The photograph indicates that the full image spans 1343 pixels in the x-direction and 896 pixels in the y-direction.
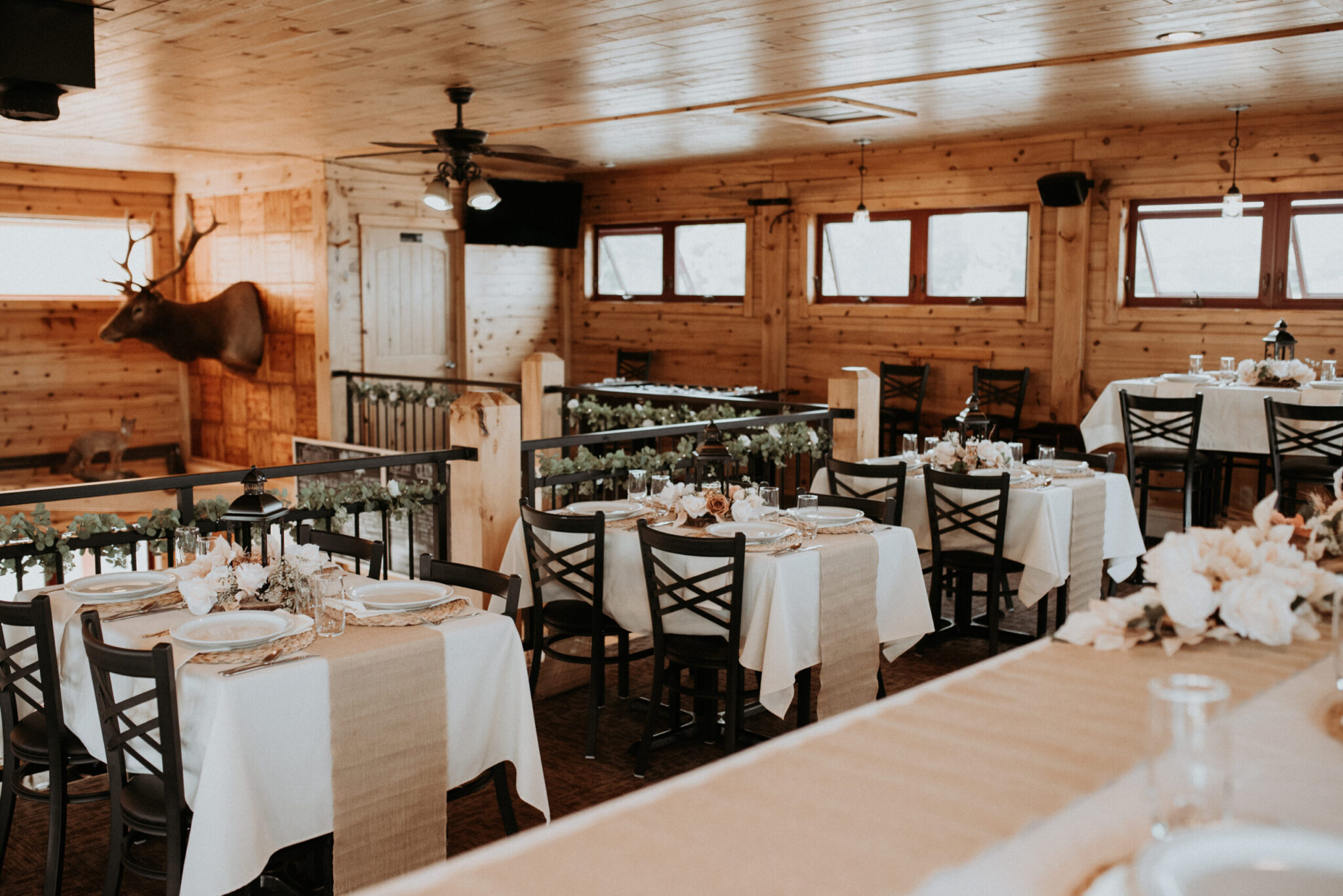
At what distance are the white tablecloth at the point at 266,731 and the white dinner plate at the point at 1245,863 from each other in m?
2.04

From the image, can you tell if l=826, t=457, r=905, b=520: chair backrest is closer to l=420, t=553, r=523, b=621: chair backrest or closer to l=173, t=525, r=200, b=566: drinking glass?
l=420, t=553, r=523, b=621: chair backrest

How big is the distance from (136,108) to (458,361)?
418cm

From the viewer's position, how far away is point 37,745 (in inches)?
119

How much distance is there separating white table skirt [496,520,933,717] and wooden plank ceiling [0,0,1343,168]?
2.24 meters

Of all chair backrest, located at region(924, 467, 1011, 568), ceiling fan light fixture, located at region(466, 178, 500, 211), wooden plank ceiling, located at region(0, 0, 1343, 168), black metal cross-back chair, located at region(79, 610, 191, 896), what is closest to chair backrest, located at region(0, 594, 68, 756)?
black metal cross-back chair, located at region(79, 610, 191, 896)

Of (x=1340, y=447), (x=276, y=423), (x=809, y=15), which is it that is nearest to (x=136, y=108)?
(x=276, y=423)

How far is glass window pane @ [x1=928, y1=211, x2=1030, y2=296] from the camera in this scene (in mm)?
9281

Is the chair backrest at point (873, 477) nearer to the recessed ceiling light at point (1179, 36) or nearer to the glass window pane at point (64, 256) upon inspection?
the recessed ceiling light at point (1179, 36)

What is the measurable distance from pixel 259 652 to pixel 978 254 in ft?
25.9

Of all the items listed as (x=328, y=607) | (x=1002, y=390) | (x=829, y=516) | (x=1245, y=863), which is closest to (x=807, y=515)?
(x=829, y=516)

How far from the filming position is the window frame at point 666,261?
10.9 m

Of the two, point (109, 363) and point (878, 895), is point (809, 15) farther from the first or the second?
point (109, 363)

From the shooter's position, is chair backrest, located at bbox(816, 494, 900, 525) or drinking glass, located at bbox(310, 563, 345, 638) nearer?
drinking glass, located at bbox(310, 563, 345, 638)

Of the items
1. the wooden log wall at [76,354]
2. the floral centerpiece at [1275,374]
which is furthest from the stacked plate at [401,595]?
the wooden log wall at [76,354]
